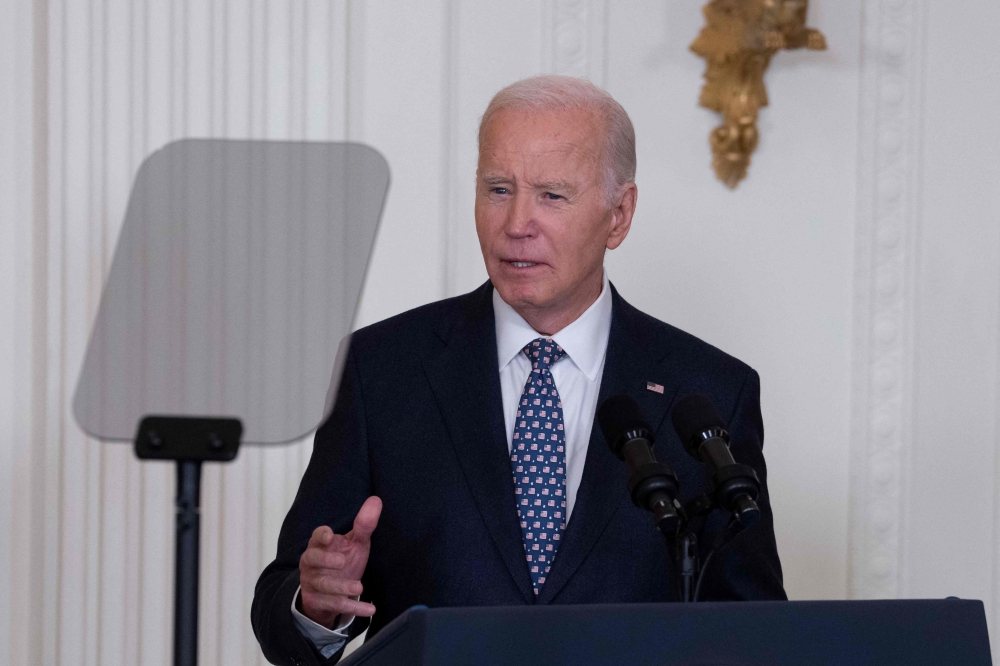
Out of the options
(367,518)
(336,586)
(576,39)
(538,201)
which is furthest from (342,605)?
(576,39)

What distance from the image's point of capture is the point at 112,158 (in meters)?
2.74

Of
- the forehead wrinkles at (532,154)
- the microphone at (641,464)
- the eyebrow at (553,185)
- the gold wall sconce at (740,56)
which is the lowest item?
the microphone at (641,464)

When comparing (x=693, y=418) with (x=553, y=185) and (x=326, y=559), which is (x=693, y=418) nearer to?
(x=326, y=559)

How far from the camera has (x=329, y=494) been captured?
1933mm

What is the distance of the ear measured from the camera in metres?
2.08

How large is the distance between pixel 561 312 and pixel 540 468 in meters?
0.29

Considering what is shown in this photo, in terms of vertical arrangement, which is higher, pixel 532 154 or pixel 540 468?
pixel 532 154

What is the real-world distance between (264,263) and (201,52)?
6.03 ft

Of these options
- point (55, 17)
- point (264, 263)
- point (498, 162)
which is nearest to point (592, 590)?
point (498, 162)

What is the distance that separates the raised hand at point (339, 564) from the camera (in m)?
1.46

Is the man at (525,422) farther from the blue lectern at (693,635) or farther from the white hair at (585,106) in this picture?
the blue lectern at (693,635)

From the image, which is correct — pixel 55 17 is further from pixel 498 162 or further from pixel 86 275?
pixel 498 162

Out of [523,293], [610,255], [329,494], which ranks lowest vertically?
[329,494]

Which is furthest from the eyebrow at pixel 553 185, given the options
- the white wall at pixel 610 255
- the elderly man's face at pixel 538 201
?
the white wall at pixel 610 255
